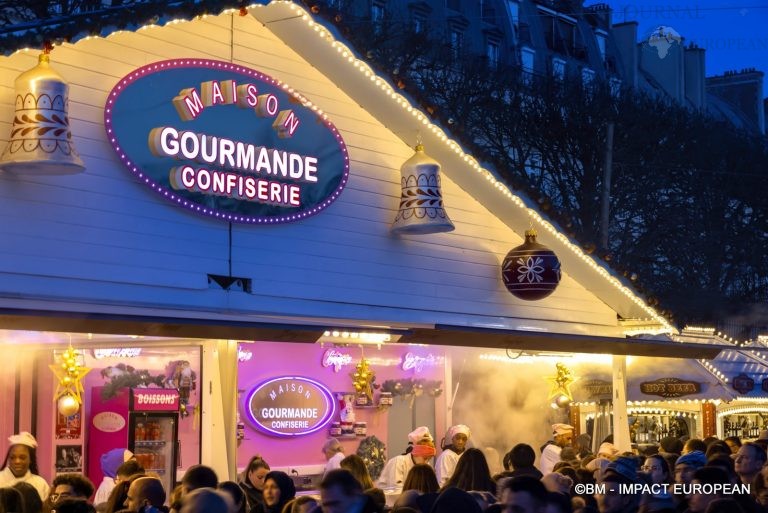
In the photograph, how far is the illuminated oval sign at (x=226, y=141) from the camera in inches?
466

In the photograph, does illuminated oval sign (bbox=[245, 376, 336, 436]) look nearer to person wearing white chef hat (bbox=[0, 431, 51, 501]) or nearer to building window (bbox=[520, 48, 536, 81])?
person wearing white chef hat (bbox=[0, 431, 51, 501])

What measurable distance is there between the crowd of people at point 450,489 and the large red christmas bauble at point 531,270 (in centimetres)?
232

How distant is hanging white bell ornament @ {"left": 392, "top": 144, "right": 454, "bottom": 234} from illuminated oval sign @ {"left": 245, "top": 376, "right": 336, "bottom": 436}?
8.52 ft

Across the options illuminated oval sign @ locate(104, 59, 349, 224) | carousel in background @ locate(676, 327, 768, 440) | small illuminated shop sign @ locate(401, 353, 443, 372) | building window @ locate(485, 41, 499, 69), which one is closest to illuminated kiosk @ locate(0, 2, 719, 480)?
illuminated oval sign @ locate(104, 59, 349, 224)

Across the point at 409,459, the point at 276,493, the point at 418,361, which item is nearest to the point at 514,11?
the point at 418,361

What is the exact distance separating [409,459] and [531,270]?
2794mm

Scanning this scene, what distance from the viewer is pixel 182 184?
12.1m

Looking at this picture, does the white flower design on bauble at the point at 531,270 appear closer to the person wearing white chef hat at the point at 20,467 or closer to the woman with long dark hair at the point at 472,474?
the woman with long dark hair at the point at 472,474

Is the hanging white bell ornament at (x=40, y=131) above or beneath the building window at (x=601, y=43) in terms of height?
beneath

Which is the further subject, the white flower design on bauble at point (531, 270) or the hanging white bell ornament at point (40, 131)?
the white flower design on bauble at point (531, 270)

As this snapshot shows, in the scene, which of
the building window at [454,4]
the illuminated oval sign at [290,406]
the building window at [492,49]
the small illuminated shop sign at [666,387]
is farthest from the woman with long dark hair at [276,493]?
the building window at [492,49]

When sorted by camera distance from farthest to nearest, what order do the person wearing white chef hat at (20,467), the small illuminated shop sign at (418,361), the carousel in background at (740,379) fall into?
the carousel in background at (740,379), the small illuminated shop sign at (418,361), the person wearing white chef hat at (20,467)

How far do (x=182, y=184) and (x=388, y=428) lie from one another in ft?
19.2

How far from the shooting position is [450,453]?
577 inches
